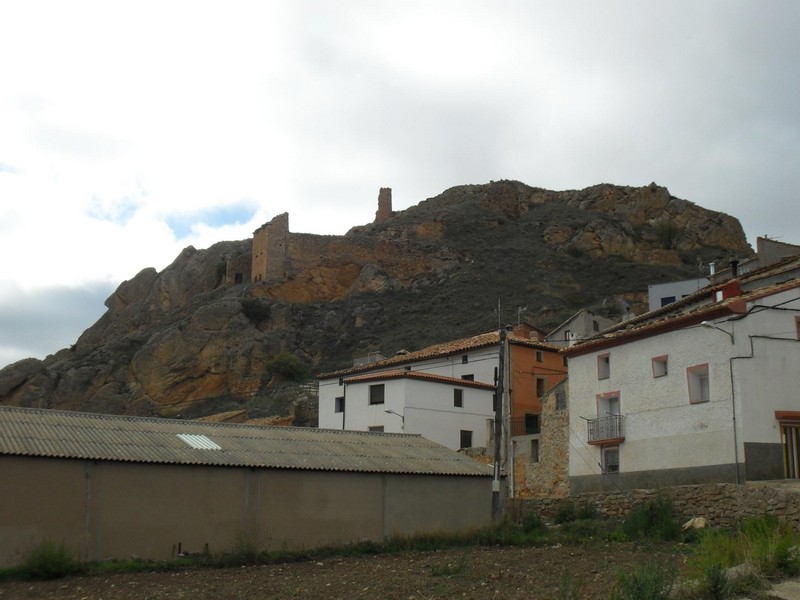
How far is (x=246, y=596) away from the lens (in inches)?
567

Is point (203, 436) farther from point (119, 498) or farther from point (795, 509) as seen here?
point (795, 509)

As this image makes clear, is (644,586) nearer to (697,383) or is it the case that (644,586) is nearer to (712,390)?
(712,390)

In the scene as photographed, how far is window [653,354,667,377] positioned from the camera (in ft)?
85.1

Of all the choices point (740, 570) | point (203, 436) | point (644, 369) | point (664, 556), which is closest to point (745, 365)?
point (644, 369)

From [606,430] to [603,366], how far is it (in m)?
2.17

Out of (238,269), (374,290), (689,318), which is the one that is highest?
(238,269)

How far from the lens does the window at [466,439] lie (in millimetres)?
39531

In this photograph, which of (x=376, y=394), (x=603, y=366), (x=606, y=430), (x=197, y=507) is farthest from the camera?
(x=376, y=394)

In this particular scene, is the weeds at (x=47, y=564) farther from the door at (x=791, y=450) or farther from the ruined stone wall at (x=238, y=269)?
the ruined stone wall at (x=238, y=269)

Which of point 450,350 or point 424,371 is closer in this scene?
point 450,350

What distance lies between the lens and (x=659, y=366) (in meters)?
26.1

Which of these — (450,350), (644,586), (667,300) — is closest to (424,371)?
(450,350)

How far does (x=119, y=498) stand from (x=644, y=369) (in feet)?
50.5

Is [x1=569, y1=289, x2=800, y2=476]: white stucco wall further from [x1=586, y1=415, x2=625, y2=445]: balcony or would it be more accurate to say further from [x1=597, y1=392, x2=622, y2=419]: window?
[x1=597, y1=392, x2=622, y2=419]: window
